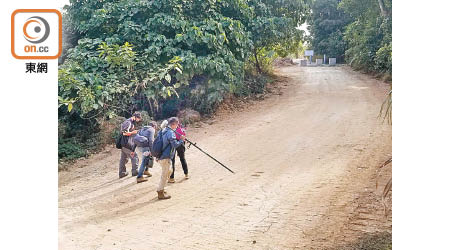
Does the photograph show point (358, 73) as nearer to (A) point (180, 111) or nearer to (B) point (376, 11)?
(B) point (376, 11)

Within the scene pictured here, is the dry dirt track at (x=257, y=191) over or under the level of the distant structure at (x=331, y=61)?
under

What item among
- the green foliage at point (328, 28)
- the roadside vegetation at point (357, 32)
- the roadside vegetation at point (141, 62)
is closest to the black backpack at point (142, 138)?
the roadside vegetation at point (141, 62)

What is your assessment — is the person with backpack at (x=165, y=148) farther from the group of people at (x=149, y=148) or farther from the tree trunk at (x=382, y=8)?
the tree trunk at (x=382, y=8)

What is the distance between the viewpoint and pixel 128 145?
13.8 ft

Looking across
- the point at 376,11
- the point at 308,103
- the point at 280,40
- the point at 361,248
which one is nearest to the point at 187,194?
the point at 361,248

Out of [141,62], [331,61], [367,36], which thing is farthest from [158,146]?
[331,61]

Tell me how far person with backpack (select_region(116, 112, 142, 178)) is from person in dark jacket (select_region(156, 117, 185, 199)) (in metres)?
0.50

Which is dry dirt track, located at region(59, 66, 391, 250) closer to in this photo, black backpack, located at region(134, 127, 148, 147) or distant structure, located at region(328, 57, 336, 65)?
black backpack, located at region(134, 127, 148, 147)

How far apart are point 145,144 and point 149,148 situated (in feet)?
0.19

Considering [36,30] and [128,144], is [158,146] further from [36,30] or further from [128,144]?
[36,30]

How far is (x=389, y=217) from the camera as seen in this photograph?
3.18 m

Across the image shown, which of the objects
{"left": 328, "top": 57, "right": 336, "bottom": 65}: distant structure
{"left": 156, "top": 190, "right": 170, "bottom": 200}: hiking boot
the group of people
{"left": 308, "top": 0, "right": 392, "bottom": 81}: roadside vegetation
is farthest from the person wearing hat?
{"left": 328, "top": 57, "right": 336, "bottom": 65}: distant structure

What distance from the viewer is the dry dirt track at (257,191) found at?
3148 mm

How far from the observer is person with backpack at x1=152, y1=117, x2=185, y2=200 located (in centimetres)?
380
